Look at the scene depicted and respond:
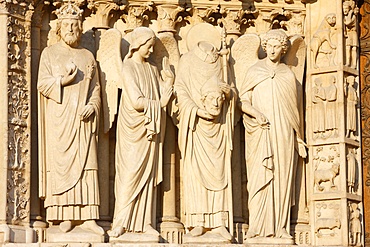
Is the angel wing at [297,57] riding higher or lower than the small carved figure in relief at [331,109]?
higher

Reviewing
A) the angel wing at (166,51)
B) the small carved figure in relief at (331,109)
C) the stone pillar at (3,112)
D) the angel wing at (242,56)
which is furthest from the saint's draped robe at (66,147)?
the small carved figure in relief at (331,109)

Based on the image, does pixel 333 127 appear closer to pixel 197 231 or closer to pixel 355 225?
pixel 355 225

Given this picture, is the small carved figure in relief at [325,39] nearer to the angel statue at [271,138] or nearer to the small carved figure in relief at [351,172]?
the angel statue at [271,138]

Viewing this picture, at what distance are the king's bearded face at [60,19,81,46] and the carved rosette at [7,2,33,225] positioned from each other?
0.37m

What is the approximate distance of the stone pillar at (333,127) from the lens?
13930 mm

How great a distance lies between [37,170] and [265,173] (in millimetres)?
2437

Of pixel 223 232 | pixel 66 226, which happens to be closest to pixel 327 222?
pixel 223 232

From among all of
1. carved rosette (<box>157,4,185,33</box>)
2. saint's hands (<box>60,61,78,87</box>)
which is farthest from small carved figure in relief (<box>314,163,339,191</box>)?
saint's hands (<box>60,61,78,87</box>)

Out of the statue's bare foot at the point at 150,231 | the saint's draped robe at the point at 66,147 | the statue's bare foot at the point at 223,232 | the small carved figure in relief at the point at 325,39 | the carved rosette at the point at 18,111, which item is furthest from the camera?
the small carved figure in relief at the point at 325,39

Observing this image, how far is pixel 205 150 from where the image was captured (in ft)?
45.0

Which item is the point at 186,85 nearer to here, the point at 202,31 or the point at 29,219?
the point at 202,31

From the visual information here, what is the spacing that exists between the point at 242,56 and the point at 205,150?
124 cm

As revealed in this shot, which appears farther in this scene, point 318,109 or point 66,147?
point 318,109

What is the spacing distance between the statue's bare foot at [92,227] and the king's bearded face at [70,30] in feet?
6.22
